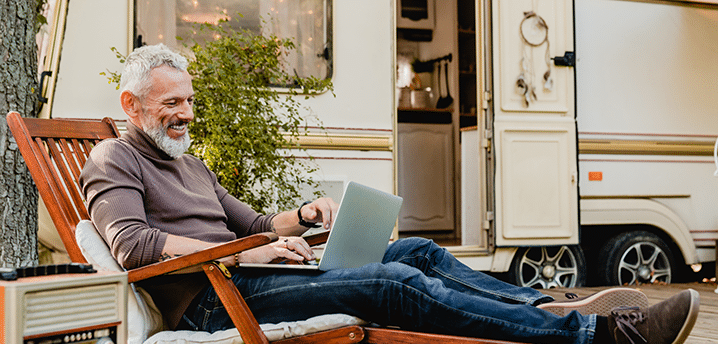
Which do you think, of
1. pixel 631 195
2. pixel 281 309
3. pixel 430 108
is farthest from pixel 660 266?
pixel 281 309

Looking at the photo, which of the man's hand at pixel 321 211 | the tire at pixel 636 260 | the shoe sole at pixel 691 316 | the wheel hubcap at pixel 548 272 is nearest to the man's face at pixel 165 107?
the man's hand at pixel 321 211

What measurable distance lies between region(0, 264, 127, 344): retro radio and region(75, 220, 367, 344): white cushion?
0.85 ft

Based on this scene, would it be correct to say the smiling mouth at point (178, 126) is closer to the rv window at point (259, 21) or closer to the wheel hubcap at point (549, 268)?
the rv window at point (259, 21)

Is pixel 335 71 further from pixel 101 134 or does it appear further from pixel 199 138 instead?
→ pixel 101 134

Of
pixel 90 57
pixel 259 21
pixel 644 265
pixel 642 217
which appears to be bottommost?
pixel 644 265

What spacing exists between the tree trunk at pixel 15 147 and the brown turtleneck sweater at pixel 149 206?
2.87 feet

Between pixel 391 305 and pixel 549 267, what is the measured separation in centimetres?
285

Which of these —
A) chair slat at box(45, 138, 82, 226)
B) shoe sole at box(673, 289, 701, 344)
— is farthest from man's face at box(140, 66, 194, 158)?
shoe sole at box(673, 289, 701, 344)

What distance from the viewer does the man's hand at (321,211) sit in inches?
81.0

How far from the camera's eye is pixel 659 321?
1.47 metres

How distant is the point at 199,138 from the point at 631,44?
3.19m

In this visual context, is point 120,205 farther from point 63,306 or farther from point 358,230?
point 358,230

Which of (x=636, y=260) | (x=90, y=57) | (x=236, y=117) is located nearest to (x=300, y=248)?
(x=236, y=117)

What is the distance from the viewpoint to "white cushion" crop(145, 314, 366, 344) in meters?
1.61
